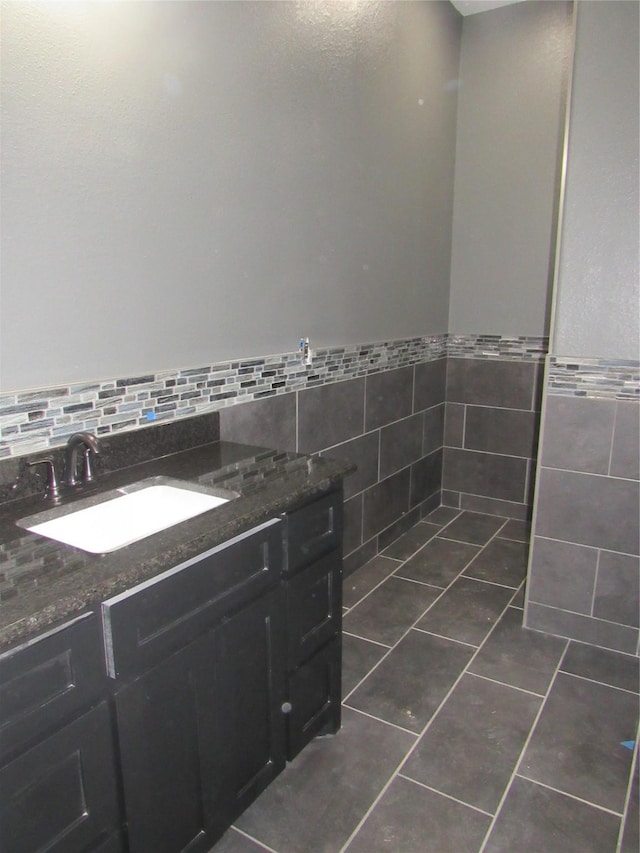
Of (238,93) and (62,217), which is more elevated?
(238,93)

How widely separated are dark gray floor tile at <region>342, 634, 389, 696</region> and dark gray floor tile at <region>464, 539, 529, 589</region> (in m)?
0.85

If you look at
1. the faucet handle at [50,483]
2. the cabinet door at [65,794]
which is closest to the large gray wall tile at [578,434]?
the faucet handle at [50,483]

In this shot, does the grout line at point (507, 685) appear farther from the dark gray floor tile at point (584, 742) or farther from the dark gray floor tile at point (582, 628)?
the dark gray floor tile at point (582, 628)

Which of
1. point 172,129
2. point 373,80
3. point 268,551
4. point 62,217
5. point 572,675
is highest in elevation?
point 373,80

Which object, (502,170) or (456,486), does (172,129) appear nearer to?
(502,170)

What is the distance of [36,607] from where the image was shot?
0.98 m

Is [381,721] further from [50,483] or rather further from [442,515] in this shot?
[442,515]

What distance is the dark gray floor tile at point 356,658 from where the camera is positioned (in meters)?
2.22

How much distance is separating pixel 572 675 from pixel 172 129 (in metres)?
2.36

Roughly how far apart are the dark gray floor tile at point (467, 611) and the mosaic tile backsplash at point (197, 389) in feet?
3.45

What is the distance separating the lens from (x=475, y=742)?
1.92 meters

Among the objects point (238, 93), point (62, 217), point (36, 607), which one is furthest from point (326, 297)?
point (36, 607)

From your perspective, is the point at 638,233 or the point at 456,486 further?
the point at 456,486

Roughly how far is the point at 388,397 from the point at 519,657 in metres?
1.44
